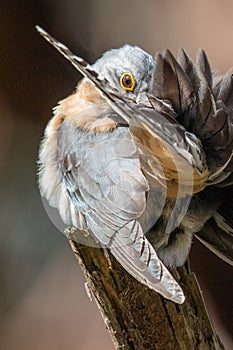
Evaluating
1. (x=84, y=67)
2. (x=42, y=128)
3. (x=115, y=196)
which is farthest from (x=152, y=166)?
(x=42, y=128)

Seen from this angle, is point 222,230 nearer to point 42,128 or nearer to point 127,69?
point 127,69

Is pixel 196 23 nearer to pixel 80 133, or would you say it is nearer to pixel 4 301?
pixel 80 133

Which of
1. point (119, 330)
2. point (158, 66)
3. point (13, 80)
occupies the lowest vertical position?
point (119, 330)

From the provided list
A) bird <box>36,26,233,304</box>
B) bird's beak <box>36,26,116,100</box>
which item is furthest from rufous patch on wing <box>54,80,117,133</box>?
bird's beak <box>36,26,116,100</box>

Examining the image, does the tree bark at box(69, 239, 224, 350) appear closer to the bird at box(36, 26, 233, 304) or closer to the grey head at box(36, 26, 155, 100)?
the bird at box(36, 26, 233, 304)

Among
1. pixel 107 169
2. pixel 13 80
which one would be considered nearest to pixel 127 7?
pixel 13 80

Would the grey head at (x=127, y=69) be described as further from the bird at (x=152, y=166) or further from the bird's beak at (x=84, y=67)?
the bird's beak at (x=84, y=67)

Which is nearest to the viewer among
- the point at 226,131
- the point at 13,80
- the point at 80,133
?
the point at 226,131
